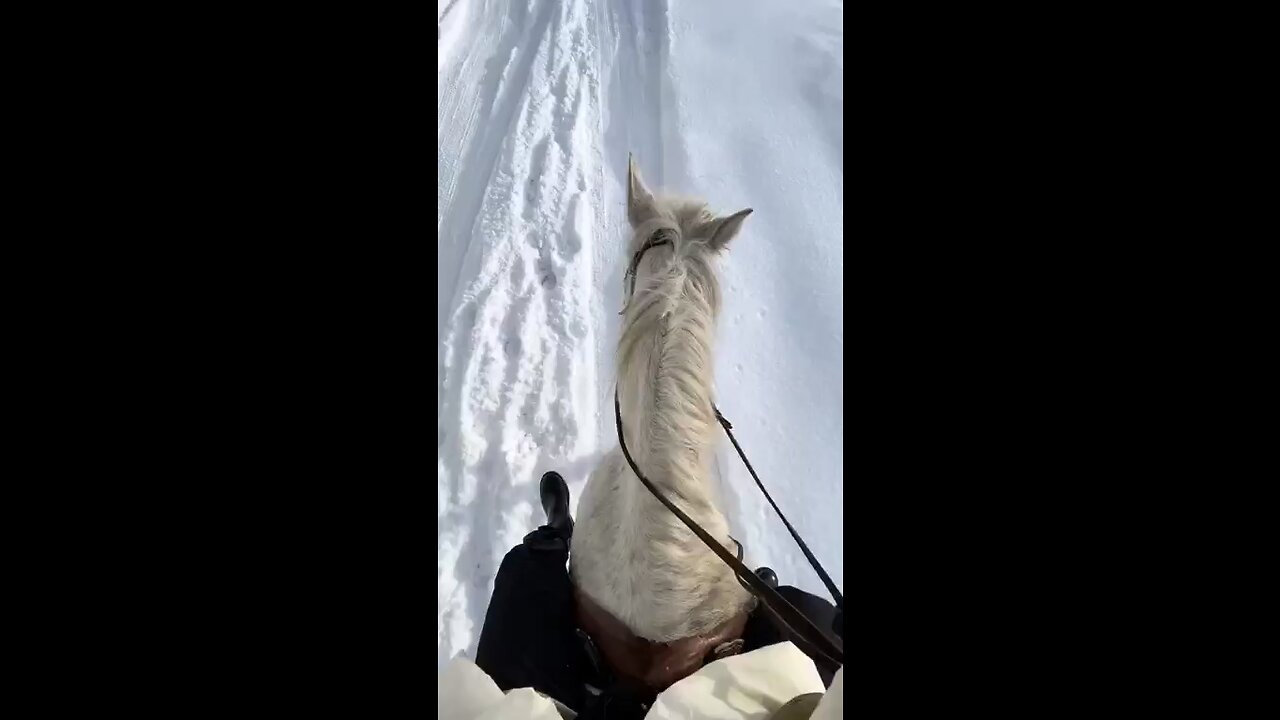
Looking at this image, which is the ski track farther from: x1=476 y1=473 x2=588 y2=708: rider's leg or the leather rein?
the leather rein

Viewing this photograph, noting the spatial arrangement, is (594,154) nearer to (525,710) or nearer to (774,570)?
(774,570)

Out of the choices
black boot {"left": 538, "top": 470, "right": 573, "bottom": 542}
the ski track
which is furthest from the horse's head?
black boot {"left": 538, "top": 470, "right": 573, "bottom": 542}

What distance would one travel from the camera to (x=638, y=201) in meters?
1.02

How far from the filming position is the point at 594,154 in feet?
6.11

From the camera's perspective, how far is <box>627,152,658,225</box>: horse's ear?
3.35ft

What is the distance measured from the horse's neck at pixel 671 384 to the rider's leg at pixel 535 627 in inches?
11.7

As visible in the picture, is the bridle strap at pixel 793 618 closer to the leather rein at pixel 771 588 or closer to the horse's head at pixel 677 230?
the leather rein at pixel 771 588

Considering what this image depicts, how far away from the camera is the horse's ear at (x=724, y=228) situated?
2.99 feet

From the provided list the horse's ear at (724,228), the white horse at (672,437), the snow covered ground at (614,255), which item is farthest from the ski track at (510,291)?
the horse's ear at (724,228)

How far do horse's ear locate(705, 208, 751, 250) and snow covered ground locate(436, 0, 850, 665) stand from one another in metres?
0.07

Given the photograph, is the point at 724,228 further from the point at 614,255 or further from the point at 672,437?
the point at 614,255
